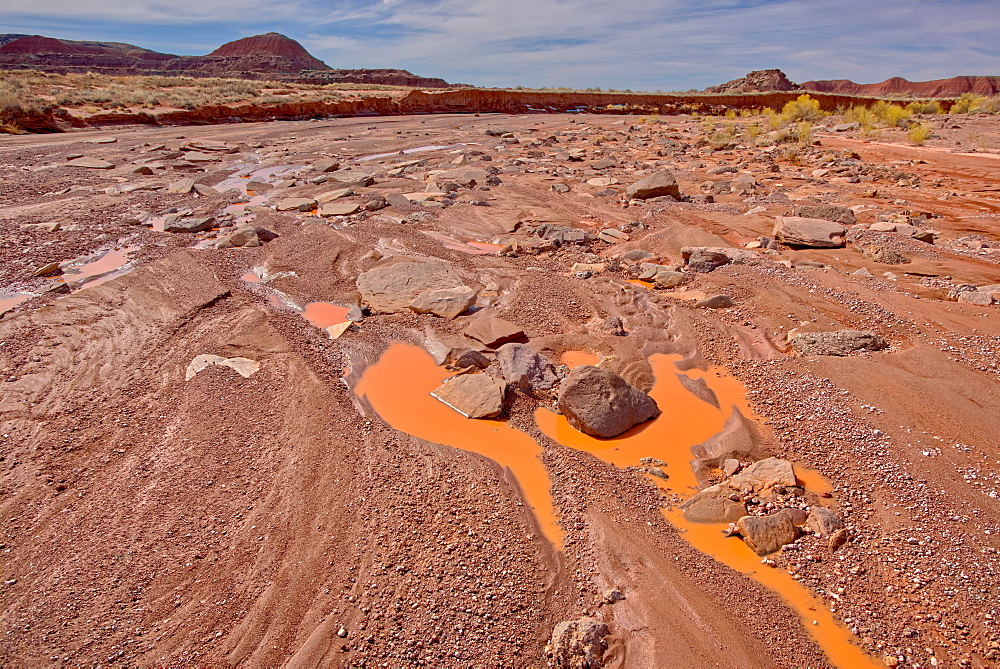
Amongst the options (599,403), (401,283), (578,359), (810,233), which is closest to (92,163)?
(401,283)

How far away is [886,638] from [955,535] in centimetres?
105

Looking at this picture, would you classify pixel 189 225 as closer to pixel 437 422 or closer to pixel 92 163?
pixel 437 422

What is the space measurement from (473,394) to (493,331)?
1.18 meters

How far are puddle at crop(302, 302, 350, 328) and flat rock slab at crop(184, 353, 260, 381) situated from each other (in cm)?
117

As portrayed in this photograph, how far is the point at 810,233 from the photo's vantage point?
28.6ft

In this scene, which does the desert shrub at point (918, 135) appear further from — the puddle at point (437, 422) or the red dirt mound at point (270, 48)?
the red dirt mound at point (270, 48)

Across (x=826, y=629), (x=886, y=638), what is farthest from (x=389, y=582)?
(x=886, y=638)

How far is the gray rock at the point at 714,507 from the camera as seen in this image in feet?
12.4

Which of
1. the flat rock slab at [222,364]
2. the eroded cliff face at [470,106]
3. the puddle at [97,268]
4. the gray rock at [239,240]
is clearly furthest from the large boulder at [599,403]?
the eroded cliff face at [470,106]

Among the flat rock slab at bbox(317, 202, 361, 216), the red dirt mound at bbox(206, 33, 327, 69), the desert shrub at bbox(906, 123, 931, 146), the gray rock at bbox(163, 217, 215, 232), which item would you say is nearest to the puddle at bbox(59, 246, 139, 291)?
the gray rock at bbox(163, 217, 215, 232)

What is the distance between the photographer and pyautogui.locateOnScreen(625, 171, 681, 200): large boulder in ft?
37.9

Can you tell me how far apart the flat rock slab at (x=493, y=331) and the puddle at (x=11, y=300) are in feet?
19.8

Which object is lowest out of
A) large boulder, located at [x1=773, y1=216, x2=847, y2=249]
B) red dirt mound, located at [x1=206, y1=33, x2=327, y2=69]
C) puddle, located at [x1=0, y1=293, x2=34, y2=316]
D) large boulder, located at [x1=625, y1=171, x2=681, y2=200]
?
puddle, located at [x1=0, y1=293, x2=34, y2=316]

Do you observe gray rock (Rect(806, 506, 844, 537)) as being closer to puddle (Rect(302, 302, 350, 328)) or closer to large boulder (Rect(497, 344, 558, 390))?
large boulder (Rect(497, 344, 558, 390))
